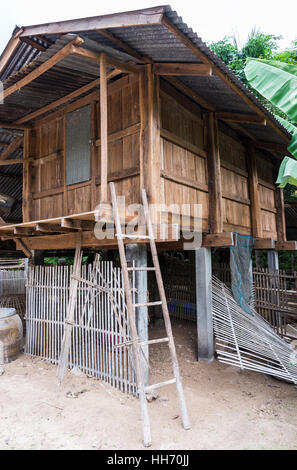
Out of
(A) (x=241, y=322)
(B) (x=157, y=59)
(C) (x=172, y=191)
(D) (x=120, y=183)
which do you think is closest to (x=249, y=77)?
(B) (x=157, y=59)

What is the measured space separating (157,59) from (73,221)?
2.79 meters

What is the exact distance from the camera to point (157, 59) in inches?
185

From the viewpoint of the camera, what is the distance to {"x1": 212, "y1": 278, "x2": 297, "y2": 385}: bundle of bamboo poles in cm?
429

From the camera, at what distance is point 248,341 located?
15.9ft

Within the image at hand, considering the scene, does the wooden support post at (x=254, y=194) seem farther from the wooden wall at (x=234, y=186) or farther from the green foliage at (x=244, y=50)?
the green foliage at (x=244, y=50)

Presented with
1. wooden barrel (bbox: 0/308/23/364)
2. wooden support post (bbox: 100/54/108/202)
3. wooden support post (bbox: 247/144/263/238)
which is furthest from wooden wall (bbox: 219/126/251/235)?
wooden barrel (bbox: 0/308/23/364)

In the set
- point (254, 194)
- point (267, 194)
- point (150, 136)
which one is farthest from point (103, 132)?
point (267, 194)

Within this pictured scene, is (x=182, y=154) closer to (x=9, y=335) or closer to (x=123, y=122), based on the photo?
(x=123, y=122)

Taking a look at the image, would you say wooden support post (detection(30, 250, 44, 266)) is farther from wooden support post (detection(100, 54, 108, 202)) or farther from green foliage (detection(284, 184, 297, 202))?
green foliage (detection(284, 184, 297, 202))

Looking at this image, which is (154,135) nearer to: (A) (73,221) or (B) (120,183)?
(B) (120,183)

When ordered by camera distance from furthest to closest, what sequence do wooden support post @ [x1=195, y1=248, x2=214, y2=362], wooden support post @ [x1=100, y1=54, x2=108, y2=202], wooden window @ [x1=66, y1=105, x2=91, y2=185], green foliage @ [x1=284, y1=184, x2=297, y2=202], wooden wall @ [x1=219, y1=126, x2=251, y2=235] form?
green foliage @ [x1=284, y1=184, x2=297, y2=202], wooden wall @ [x1=219, y1=126, x2=251, y2=235], wooden support post @ [x1=195, y1=248, x2=214, y2=362], wooden window @ [x1=66, y1=105, x2=91, y2=185], wooden support post @ [x1=100, y1=54, x2=108, y2=202]

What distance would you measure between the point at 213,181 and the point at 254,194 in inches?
85.5

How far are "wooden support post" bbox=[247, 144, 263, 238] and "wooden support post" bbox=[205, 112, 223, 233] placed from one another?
196 centimetres

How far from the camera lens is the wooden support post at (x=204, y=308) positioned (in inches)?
242
